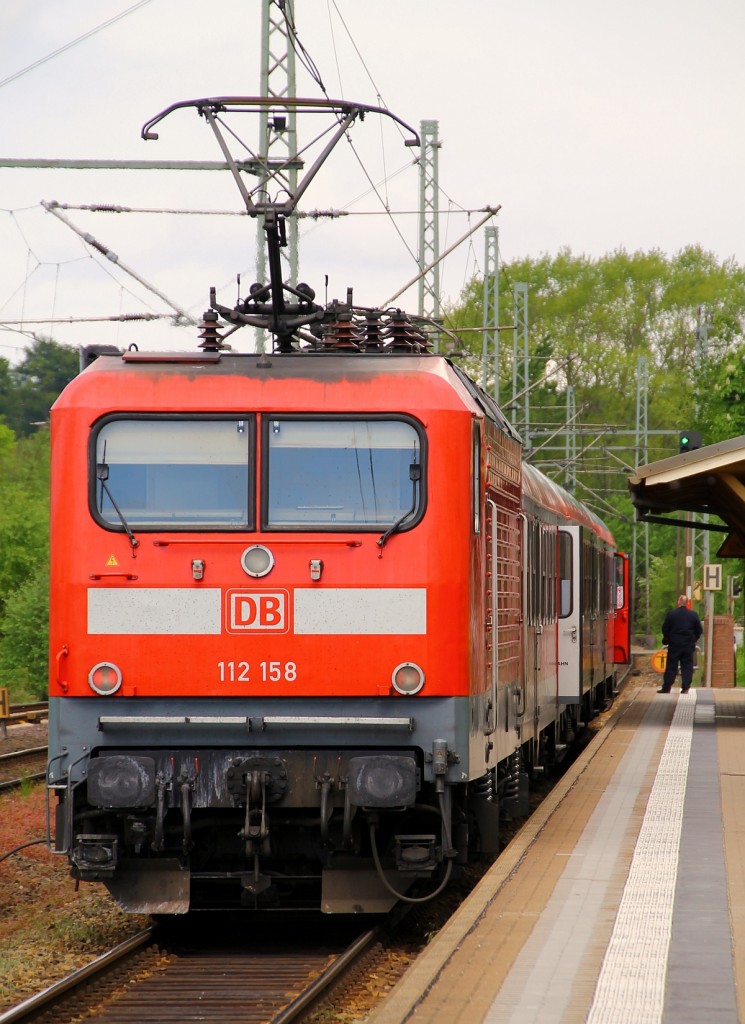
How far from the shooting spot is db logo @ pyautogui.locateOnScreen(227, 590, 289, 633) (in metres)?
8.15

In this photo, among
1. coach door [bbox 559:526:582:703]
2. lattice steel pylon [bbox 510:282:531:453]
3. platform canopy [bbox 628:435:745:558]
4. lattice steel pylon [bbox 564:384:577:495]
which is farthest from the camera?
lattice steel pylon [bbox 510:282:531:453]

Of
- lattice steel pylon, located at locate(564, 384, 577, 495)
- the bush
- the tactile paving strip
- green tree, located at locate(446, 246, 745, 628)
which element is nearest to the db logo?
the tactile paving strip

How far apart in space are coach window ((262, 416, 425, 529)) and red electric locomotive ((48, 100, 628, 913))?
0.04ft

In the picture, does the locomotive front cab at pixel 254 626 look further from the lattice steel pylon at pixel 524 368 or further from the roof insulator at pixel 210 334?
the lattice steel pylon at pixel 524 368

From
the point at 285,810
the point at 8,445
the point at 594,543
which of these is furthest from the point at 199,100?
the point at 8,445

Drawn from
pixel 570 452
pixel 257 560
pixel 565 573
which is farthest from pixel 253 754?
pixel 570 452

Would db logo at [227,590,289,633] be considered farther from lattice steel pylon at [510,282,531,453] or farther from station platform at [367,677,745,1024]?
lattice steel pylon at [510,282,531,453]

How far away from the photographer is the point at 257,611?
8.17m

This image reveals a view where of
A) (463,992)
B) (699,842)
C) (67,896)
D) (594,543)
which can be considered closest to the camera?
(463,992)

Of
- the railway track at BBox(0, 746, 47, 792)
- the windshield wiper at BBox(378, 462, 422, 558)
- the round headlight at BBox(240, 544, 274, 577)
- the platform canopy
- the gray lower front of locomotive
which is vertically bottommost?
the railway track at BBox(0, 746, 47, 792)

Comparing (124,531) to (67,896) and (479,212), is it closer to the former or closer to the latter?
(67,896)

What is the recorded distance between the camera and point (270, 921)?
31.6 ft

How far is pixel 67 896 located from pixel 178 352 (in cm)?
433

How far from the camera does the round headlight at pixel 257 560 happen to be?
8.17m
